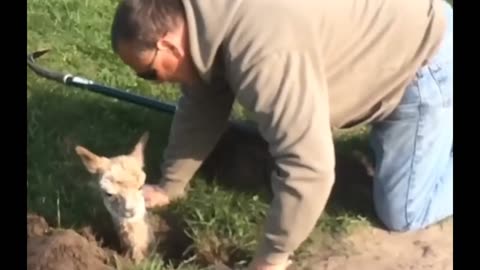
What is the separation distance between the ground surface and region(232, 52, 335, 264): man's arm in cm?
30

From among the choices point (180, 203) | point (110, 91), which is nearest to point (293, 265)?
point (180, 203)

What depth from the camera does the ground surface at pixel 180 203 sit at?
306cm

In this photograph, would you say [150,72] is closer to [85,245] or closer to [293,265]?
[85,245]

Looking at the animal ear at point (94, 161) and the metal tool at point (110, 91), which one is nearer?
the animal ear at point (94, 161)

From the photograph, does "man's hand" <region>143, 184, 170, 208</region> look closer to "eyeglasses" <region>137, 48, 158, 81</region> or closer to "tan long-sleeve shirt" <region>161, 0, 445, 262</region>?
"tan long-sleeve shirt" <region>161, 0, 445, 262</region>

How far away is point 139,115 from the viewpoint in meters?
3.68

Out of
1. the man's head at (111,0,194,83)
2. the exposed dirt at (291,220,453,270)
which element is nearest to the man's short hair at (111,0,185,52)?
the man's head at (111,0,194,83)

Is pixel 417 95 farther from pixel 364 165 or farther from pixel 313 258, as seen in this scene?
pixel 313 258

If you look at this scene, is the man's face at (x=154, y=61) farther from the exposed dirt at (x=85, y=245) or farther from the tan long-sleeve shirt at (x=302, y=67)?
the exposed dirt at (x=85, y=245)

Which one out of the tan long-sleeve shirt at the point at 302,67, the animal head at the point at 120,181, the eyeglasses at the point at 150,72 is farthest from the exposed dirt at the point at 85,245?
the eyeglasses at the point at 150,72

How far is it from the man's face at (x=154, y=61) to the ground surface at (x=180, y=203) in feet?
1.62

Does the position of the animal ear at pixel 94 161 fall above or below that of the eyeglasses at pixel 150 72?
below
